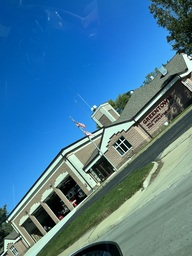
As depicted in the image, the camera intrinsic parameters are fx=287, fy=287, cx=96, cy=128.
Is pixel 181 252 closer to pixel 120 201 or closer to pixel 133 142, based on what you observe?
pixel 120 201

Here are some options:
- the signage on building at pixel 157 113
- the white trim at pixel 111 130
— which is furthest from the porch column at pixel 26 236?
the signage on building at pixel 157 113

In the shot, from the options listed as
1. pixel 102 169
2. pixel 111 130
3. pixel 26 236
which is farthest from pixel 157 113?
pixel 26 236

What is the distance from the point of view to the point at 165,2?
1089 inches

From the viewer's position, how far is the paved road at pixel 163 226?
17.8 feet

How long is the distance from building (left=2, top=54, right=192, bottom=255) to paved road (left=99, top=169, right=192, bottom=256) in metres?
24.0

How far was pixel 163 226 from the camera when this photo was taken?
654 cm

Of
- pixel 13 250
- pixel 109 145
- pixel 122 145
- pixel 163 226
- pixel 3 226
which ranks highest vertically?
pixel 3 226

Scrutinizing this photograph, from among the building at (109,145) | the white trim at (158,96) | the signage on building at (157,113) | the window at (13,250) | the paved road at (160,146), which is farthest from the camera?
the window at (13,250)

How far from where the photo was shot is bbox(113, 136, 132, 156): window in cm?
3398

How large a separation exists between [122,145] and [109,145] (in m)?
1.59

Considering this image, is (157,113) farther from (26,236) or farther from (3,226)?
(3,226)

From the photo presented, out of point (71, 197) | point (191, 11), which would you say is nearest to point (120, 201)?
point (191, 11)

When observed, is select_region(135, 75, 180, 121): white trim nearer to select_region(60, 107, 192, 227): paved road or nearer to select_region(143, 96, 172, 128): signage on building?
select_region(143, 96, 172, 128): signage on building

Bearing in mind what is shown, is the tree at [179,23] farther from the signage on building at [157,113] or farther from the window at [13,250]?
the window at [13,250]
